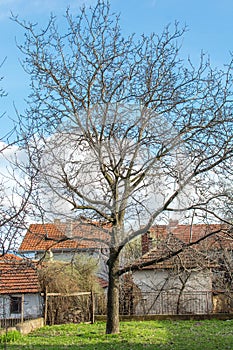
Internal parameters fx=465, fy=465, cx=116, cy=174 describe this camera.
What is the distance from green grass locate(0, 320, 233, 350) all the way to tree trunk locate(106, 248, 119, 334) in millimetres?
220

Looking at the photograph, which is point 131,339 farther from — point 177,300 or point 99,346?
point 177,300

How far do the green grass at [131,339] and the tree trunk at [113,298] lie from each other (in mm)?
220

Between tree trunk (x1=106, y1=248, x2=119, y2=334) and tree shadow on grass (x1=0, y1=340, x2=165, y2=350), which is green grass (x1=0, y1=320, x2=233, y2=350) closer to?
tree shadow on grass (x1=0, y1=340, x2=165, y2=350)

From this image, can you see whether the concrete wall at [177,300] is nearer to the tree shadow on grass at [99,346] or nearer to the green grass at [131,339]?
the green grass at [131,339]

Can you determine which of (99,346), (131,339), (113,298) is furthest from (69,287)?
(99,346)

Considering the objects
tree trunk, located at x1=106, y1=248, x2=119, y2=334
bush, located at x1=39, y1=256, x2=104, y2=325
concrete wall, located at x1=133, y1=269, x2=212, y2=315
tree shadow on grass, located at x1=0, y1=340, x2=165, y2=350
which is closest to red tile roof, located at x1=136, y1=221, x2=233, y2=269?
tree trunk, located at x1=106, y1=248, x2=119, y2=334

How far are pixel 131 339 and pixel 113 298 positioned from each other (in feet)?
4.36

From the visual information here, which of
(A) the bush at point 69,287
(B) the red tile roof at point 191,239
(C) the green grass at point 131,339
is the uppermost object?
(B) the red tile roof at point 191,239

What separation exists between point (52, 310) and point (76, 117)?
10144 millimetres

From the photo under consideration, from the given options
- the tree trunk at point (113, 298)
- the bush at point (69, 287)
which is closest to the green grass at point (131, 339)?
the tree trunk at point (113, 298)

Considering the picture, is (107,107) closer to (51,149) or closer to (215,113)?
(51,149)

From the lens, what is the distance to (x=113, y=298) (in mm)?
10734

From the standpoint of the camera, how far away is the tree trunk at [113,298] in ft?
34.8

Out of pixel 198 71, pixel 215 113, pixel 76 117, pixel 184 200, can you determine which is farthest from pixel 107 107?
→ pixel 198 71
